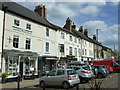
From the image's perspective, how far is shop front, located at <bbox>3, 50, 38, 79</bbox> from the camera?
54.0 feet

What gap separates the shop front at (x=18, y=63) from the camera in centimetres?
1645

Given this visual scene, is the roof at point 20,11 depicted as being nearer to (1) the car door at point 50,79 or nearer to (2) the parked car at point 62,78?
(1) the car door at point 50,79

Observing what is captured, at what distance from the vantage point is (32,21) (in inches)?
839

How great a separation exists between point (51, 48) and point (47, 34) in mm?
2416

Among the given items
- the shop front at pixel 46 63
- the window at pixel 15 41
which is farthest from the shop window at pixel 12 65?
the shop front at pixel 46 63

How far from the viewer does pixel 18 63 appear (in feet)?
58.7

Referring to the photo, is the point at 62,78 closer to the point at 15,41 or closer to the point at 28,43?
the point at 15,41

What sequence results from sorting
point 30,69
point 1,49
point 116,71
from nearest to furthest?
point 1,49, point 30,69, point 116,71

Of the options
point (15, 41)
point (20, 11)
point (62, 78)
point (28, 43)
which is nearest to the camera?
point (62, 78)

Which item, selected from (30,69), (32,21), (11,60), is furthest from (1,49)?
(32,21)

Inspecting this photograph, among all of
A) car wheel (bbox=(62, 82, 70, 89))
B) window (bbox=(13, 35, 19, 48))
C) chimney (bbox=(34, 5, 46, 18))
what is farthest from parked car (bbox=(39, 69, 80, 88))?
chimney (bbox=(34, 5, 46, 18))

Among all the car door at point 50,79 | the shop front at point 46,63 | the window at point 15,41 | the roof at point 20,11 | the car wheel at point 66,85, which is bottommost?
the car wheel at point 66,85

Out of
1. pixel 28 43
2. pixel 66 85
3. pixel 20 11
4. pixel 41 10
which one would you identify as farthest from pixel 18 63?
pixel 41 10

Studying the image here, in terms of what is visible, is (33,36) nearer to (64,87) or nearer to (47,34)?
(47,34)
